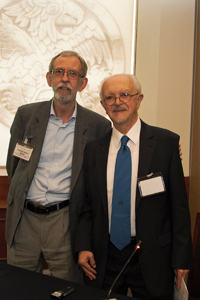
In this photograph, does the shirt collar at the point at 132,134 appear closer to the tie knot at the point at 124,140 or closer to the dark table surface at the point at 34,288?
the tie knot at the point at 124,140

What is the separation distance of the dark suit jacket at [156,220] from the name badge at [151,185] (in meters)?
0.04

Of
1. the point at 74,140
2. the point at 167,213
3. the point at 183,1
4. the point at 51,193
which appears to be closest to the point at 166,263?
the point at 167,213

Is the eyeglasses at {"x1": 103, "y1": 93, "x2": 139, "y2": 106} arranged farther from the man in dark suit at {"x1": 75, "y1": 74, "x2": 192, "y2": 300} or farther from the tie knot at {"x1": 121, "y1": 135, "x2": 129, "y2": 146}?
the tie knot at {"x1": 121, "y1": 135, "x2": 129, "y2": 146}

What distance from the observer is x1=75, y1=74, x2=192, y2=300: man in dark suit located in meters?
1.50

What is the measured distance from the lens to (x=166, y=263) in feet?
5.00

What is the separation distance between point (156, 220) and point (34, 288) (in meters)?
0.70

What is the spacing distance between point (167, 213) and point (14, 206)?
101 centimetres

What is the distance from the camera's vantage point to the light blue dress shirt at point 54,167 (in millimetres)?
1869

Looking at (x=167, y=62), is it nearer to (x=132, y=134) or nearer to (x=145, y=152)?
(x=132, y=134)

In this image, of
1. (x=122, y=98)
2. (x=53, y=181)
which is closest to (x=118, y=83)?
(x=122, y=98)

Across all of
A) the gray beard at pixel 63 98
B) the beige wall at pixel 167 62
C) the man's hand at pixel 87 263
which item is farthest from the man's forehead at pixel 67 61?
the beige wall at pixel 167 62

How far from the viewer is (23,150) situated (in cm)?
196

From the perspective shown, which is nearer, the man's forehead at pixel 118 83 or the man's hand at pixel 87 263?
the man's hand at pixel 87 263

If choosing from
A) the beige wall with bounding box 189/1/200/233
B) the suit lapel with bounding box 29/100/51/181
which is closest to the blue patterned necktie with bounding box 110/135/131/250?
the suit lapel with bounding box 29/100/51/181
